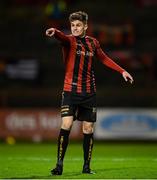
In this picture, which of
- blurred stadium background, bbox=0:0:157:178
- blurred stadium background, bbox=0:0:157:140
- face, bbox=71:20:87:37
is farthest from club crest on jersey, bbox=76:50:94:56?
blurred stadium background, bbox=0:0:157:140

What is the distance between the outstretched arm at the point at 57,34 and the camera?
7.63 m

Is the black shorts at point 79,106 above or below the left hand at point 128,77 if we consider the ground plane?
below

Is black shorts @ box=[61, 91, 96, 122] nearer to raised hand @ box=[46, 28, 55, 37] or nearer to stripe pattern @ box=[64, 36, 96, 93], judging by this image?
stripe pattern @ box=[64, 36, 96, 93]

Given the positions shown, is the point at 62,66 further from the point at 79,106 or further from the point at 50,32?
the point at 50,32

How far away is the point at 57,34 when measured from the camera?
777cm

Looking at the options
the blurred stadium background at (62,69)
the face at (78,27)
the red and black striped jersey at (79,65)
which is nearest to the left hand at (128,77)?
the red and black striped jersey at (79,65)

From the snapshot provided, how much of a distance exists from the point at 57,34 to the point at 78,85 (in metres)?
0.88

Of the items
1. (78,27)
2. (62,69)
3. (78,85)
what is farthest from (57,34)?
(62,69)

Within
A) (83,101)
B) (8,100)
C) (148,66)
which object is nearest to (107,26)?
(148,66)

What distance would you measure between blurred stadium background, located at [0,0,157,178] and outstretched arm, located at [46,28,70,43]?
32.0 feet

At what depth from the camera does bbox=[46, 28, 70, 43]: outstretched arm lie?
763 cm

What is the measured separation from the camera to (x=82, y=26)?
8.16 metres

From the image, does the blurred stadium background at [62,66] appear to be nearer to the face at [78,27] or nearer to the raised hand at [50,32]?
the face at [78,27]

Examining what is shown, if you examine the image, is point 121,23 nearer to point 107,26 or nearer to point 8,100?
point 107,26
